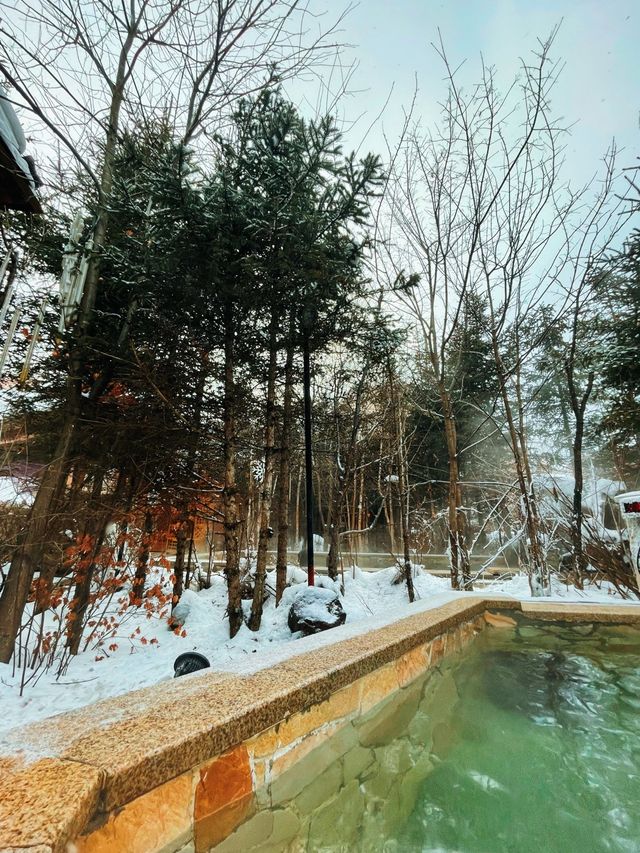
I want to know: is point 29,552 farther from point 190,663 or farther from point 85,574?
point 190,663

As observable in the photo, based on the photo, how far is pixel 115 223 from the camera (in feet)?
18.1

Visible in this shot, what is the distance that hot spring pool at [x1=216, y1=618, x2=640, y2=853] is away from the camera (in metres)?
1.32

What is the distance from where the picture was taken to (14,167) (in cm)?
359

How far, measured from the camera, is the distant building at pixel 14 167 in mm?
3373

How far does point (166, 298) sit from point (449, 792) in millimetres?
5535

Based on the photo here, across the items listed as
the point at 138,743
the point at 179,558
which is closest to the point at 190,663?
the point at 138,743

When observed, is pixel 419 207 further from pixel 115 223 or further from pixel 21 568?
pixel 21 568

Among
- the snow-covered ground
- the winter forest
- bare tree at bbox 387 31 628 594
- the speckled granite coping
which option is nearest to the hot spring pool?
the speckled granite coping

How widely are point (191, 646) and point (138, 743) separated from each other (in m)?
5.58

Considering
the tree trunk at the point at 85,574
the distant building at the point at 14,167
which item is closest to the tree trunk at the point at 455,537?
the tree trunk at the point at 85,574

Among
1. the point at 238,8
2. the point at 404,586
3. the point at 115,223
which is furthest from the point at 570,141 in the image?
the point at 404,586

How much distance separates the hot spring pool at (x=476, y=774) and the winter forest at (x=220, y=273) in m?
3.19

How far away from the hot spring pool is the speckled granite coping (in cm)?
24

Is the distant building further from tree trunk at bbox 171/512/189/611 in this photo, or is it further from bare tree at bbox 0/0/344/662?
tree trunk at bbox 171/512/189/611
